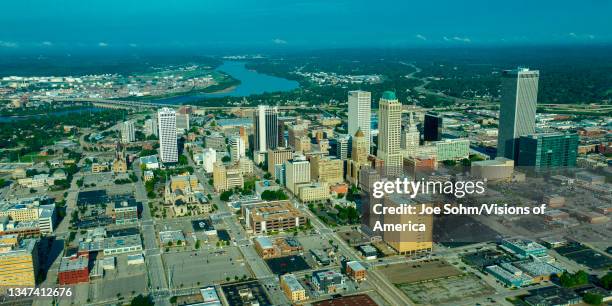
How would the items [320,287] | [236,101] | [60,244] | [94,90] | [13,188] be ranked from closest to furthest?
1. [320,287]
2. [60,244]
3. [13,188]
4. [236,101]
5. [94,90]

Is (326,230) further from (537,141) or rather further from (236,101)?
(236,101)

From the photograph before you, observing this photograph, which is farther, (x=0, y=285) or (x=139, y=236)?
(x=139, y=236)

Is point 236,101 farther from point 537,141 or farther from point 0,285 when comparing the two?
point 0,285

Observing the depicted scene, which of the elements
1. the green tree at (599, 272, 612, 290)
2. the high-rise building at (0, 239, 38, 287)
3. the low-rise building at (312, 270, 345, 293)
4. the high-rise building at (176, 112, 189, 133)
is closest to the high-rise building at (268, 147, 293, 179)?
the low-rise building at (312, 270, 345, 293)

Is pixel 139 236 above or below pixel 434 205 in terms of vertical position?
below

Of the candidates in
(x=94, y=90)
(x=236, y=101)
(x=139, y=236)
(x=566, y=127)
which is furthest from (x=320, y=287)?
(x=94, y=90)

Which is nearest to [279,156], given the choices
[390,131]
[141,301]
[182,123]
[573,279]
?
[390,131]

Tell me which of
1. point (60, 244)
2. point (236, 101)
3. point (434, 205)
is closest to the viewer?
point (434, 205)

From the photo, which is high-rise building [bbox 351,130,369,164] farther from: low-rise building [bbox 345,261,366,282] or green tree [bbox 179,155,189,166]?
green tree [bbox 179,155,189,166]
